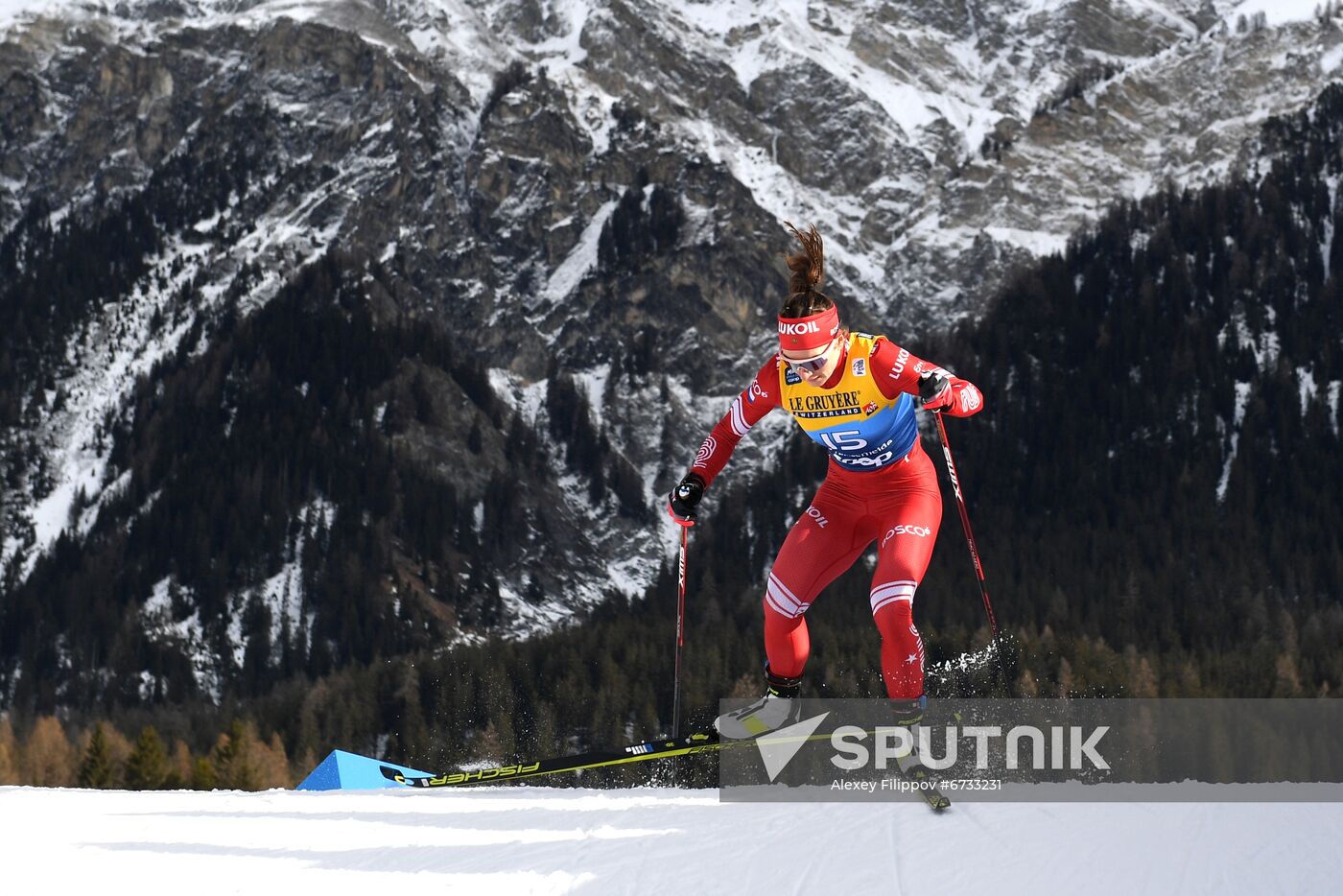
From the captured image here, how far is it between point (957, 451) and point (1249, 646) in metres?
59.2

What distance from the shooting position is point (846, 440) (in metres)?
11.1

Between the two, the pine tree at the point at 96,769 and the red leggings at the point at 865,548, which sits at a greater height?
the red leggings at the point at 865,548

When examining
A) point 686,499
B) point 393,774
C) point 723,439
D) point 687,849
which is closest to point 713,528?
point 393,774

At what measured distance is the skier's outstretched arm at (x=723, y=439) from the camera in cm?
1135

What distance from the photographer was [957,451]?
150 meters

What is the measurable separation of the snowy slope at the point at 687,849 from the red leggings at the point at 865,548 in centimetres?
117

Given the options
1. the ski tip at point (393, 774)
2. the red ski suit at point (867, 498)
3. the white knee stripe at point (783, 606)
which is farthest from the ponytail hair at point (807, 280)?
the ski tip at point (393, 774)

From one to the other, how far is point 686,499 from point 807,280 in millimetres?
1904

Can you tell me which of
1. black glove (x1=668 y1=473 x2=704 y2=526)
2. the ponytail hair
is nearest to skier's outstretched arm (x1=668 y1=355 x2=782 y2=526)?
black glove (x1=668 y1=473 x2=704 y2=526)

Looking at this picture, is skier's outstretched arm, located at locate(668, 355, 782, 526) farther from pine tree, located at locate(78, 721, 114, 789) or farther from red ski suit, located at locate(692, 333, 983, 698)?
pine tree, located at locate(78, 721, 114, 789)

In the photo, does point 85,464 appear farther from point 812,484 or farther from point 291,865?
point 291,865

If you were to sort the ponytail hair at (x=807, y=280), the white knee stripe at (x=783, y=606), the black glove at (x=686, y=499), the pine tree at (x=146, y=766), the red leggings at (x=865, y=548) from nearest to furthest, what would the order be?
the red leggings at (x=865, y=548), the ponytail hair at (x=807, y=280), the white knee stripe at (x=783, y=606), the black glove at (x=686, y=499), the pine tree at (x=146, y=766)

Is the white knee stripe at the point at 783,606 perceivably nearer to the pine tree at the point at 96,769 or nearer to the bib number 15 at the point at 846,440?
the bib number 15 at the point at 846,440

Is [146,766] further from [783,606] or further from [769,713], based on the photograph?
[783,606]
